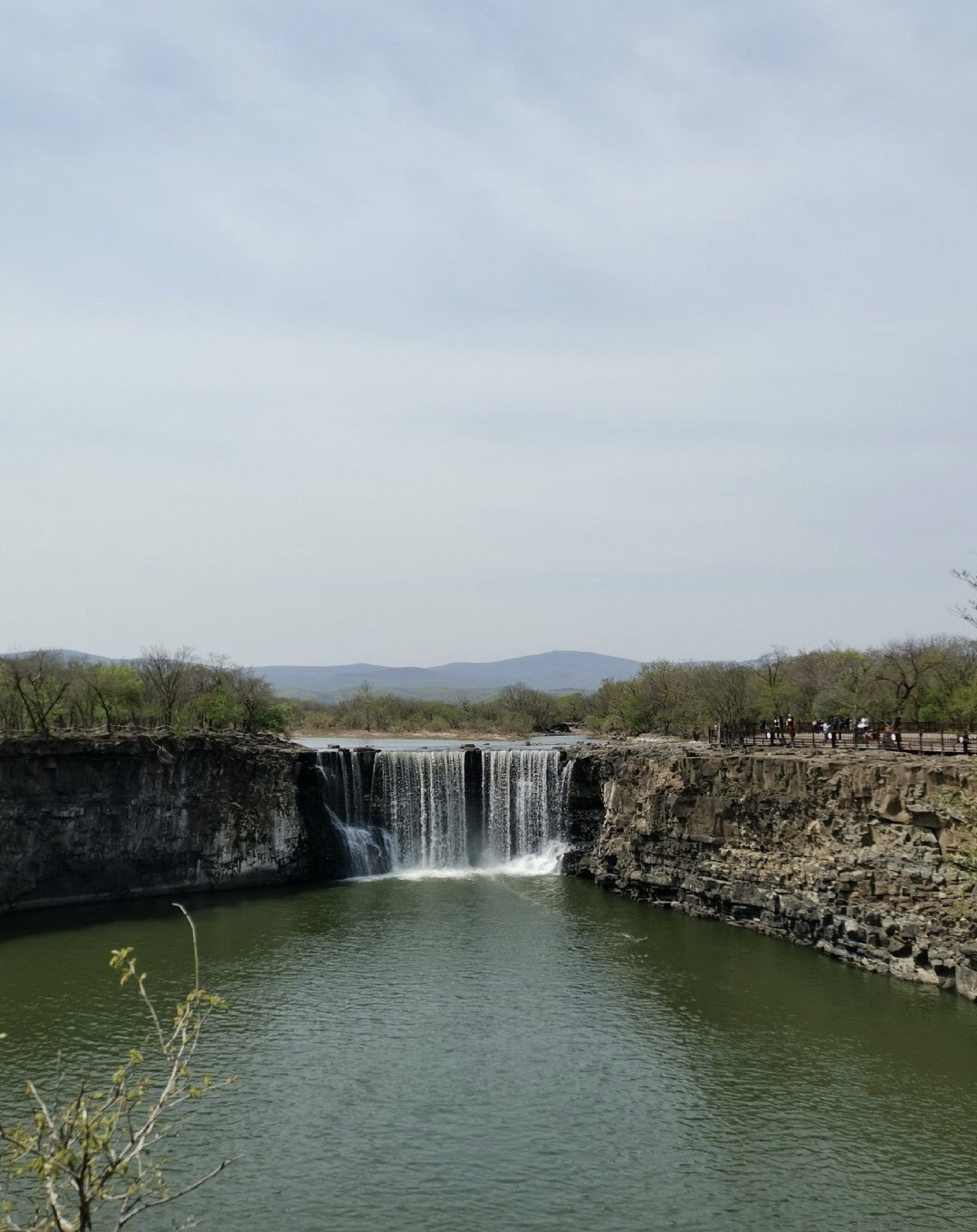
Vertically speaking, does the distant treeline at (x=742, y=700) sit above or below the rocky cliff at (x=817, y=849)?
above

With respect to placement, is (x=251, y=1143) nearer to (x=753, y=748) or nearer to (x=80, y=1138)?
(x=80, y=1138)

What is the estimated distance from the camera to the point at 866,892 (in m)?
30.9

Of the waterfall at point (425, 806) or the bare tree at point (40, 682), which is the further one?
the bare tree at point (40, 682)

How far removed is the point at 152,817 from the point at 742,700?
133 feet

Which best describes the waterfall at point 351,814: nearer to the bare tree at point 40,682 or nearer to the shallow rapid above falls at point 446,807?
the shallow rapid above falls at point 446,807

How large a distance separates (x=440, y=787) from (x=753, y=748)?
52.6 feet

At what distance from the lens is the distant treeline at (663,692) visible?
54.0m

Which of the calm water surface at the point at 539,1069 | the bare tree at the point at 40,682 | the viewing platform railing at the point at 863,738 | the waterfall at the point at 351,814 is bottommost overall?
the calm water surface at the point at 539,1069

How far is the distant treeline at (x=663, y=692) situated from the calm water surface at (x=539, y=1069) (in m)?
16.6

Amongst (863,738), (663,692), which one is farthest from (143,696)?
(863,738)

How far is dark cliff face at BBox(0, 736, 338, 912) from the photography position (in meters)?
39.3

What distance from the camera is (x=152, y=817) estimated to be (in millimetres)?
42031

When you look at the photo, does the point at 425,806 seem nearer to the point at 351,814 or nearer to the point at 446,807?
the point at 446,807

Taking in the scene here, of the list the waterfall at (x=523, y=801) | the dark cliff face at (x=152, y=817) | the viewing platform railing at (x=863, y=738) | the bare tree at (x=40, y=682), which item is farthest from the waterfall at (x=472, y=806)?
the bare tree at (x=40, y=682)
